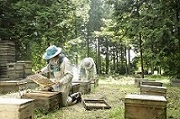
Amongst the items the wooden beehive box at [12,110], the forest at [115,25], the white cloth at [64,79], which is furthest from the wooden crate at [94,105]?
the forest at [115,25]

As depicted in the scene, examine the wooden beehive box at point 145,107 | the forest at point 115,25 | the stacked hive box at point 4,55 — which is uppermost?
the forest at point 115,25

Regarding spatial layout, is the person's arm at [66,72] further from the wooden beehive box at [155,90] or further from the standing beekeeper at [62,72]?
the wooden beehive box at [155,90]

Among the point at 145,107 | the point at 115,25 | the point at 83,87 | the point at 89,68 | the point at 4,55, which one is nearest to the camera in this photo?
the point at 145,107

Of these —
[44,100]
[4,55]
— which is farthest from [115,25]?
[44,100]

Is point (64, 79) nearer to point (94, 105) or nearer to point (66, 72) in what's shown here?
point (66, 72)

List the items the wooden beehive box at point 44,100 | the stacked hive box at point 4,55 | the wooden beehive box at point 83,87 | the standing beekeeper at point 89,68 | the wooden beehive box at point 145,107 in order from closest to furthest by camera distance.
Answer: the wooden beehive box at point 145,107
the wooden beehive box at point 44,100
the wooden beehive box at point 83,87
the standing beekeeper at point 89,68
the stacked hive box at point 4,55

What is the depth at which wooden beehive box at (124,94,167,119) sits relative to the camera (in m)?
6.68

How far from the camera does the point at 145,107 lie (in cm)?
676

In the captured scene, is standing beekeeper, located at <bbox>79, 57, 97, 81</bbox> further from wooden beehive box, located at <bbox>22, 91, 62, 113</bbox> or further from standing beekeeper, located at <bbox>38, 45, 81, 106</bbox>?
wooden beehive box, located at <bbox>22, 91, 62, 113</bbox>

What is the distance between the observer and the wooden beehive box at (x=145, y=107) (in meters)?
6.68

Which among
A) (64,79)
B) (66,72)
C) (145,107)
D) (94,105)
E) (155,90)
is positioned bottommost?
(94,105)

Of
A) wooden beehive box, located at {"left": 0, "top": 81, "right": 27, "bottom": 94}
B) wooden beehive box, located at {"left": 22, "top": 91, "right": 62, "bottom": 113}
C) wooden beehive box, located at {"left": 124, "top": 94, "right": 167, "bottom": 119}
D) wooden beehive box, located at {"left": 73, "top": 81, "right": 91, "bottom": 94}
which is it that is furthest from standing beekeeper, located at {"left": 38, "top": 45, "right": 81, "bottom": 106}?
wooden beehive box, located at {"left": 0, "top": 81, "right": 27, "bottom": 94}

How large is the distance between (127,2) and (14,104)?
13.1 meters

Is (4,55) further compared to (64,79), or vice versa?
(4,55)
